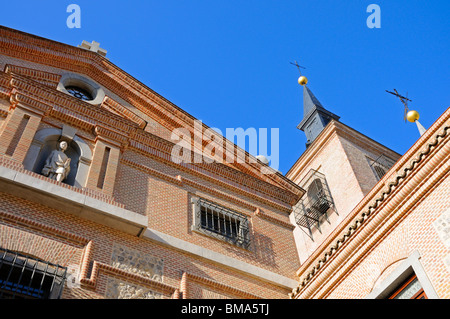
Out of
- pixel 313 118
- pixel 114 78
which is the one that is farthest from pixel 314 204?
pixel 114 78

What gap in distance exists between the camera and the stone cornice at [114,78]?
40.0 feet

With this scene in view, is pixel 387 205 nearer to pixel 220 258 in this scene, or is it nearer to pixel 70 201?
pixel 220 258

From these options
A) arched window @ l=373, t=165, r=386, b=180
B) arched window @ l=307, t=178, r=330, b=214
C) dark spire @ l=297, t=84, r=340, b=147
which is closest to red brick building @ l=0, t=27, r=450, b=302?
arched window @ l=307, t=178, r=330, b=214

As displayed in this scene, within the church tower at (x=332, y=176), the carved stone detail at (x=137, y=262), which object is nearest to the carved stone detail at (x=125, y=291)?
the carved stone detail at (x=137, y=262)

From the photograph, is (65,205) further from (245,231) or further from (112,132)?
(245,231)

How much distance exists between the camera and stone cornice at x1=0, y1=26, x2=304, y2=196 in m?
12.2

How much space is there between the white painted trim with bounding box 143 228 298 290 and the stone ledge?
0.40 meters

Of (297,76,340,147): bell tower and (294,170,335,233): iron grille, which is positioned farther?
(297,76,340,147): bell tower

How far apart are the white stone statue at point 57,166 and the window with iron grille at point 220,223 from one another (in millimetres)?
2750

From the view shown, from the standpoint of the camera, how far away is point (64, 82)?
12.3 meters

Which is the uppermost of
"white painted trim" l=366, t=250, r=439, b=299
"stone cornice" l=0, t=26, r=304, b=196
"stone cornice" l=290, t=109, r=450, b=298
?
"stone cornice" l=0, t=26, r=304, b=196

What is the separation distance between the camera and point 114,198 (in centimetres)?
1017

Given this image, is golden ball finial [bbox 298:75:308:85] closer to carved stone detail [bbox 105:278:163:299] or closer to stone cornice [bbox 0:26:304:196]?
stone cornice [bbox 0:26:304:196]

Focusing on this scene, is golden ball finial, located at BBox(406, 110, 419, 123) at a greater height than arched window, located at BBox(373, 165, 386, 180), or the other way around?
golden ball finial, located at BBox(406, 110, 419, 123)
